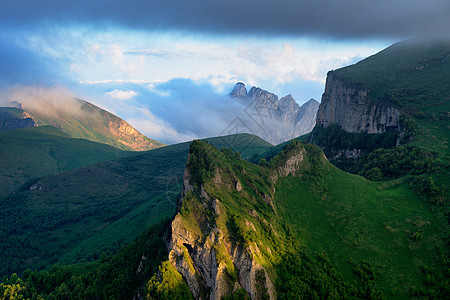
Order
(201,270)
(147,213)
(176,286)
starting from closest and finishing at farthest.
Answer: (176,286) → (201,270) → (147,213)

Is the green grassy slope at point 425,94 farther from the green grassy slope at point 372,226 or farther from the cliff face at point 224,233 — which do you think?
the cliff face at point 224,233

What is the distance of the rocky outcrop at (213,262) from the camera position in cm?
5603

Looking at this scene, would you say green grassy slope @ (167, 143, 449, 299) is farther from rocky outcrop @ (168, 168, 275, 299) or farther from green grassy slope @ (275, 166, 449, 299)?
rocky outcrop @ (168, 168, 275, 299)

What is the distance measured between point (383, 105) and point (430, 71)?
172ft

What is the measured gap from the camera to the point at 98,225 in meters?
197

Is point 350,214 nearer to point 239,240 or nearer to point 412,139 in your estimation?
point 239,240

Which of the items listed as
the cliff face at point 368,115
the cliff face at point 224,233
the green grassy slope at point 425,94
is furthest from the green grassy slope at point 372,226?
the cliff face at point 368,115

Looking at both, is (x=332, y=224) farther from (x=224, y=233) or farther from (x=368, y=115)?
(x=368, y=115)

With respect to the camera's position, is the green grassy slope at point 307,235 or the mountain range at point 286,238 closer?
the mountain range at point 286,238

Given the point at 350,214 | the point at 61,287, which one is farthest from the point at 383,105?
the point at 61,287

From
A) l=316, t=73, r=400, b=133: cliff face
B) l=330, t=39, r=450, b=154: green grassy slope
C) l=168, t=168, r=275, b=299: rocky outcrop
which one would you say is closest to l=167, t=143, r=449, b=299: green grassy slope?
l=168, t=168, r=275, b=299: rocky outcrop

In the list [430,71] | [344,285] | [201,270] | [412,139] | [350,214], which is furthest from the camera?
[430,71]

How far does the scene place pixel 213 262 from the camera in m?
58.1

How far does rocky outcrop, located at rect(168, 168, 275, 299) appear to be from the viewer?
56031 millimetres
